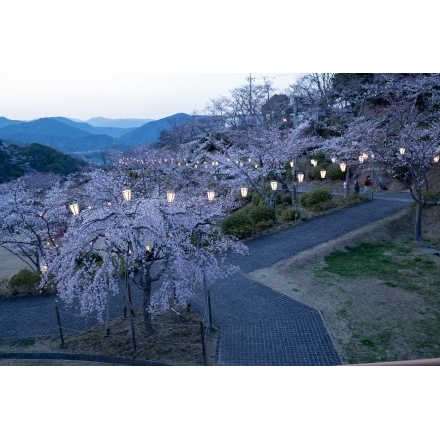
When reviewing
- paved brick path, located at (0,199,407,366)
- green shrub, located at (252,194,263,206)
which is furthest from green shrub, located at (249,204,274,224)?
green shrub, located at (252,194,263,206)

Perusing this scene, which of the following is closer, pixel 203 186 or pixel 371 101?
pixel 203 186

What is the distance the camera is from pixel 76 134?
67.1 m

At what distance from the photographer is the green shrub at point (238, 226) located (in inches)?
548

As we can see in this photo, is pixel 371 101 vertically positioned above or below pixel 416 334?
above

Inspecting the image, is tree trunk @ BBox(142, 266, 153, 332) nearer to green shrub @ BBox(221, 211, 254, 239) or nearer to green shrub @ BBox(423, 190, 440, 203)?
green shrub @ BBox(221, 211, 254, 239)

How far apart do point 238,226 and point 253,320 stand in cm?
657

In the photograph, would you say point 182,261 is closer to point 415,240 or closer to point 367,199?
point 415,240

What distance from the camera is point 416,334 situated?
6.91 meters

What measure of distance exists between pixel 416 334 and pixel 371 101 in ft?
69.8

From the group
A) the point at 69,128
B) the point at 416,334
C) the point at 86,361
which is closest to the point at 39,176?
the point at 86,361

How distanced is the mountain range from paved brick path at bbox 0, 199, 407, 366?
1780 inches

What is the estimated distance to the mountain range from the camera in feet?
188

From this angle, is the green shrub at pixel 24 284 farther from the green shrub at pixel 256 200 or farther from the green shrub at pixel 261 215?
the green shrub at pixel 256 200

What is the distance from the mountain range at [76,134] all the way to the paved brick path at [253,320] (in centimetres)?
4520
